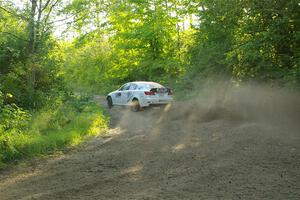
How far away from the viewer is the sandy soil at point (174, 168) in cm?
573

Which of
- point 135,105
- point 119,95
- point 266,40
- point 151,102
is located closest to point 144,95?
point 151,102

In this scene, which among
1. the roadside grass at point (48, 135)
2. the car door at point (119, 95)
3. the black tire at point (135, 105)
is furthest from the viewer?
the car door at point (119, 95)

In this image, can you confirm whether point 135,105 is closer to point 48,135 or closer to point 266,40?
point 48,135

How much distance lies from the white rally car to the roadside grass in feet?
9.94

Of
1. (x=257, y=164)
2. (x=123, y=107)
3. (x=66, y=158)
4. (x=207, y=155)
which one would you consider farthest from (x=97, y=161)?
(x=123, y=107)

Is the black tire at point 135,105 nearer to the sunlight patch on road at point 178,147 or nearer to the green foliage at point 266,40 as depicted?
the green foliage at point 266,40

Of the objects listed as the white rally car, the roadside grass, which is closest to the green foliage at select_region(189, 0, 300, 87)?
the white rally car

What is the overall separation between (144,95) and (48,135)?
7.13 meters

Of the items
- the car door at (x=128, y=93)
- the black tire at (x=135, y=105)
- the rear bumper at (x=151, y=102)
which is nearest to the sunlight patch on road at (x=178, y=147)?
the rear bumper at (x=151, y=102)

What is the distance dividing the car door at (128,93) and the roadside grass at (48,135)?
11.8 ft

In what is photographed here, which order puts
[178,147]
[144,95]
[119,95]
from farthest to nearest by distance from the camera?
[119,95] < [144,95] < [178,147]

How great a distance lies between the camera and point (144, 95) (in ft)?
55.5

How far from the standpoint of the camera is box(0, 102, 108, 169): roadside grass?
8484 millimetres

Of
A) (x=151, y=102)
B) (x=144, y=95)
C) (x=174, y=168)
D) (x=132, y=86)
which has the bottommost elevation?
(x=174, y=168)
